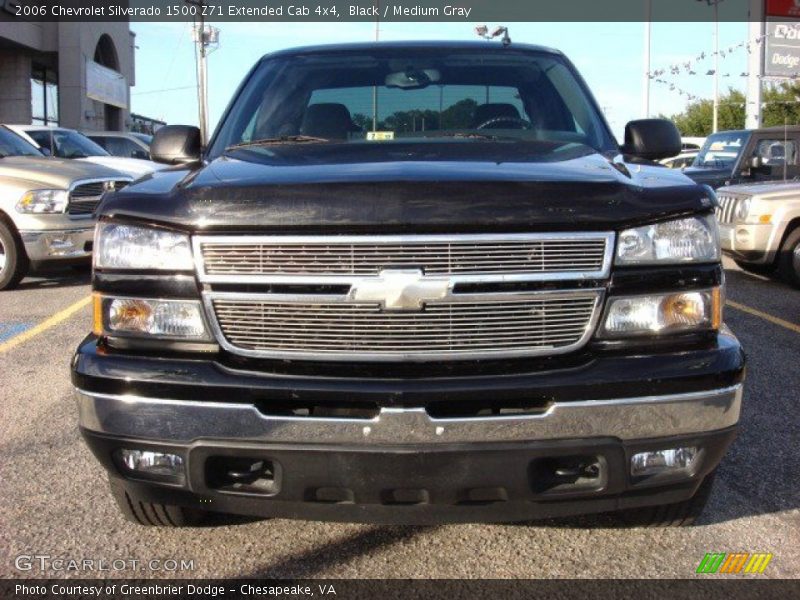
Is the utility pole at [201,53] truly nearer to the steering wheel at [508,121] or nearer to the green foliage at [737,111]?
the green foliage at [737,111]

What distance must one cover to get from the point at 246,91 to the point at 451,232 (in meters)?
2.10

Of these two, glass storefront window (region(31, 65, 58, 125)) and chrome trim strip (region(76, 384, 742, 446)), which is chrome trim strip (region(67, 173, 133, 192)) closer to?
chrome trim strip (region(76, 384, 742, 446))

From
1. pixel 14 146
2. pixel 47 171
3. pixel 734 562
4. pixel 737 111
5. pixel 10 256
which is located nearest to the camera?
pixel 734 562

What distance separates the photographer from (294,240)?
2496 mm

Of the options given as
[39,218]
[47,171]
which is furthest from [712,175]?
[39,218]

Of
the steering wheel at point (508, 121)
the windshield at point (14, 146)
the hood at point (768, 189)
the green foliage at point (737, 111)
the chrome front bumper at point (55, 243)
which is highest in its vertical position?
the green foliage at point (737, 111)

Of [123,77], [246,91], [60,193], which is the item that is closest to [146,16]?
[123,77]

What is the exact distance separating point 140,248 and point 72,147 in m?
11.0

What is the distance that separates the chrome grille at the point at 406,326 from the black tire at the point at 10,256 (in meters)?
6.83

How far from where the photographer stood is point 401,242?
2.47 metres

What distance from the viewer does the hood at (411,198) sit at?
2488 millimetres

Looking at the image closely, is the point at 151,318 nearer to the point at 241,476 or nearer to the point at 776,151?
the point at 241,476

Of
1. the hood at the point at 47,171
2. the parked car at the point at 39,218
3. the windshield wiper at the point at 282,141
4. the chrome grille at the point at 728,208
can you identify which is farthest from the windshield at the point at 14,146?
the chrome grille at the point at 728,208

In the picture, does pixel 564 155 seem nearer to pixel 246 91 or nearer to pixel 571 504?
pixel 571 504
